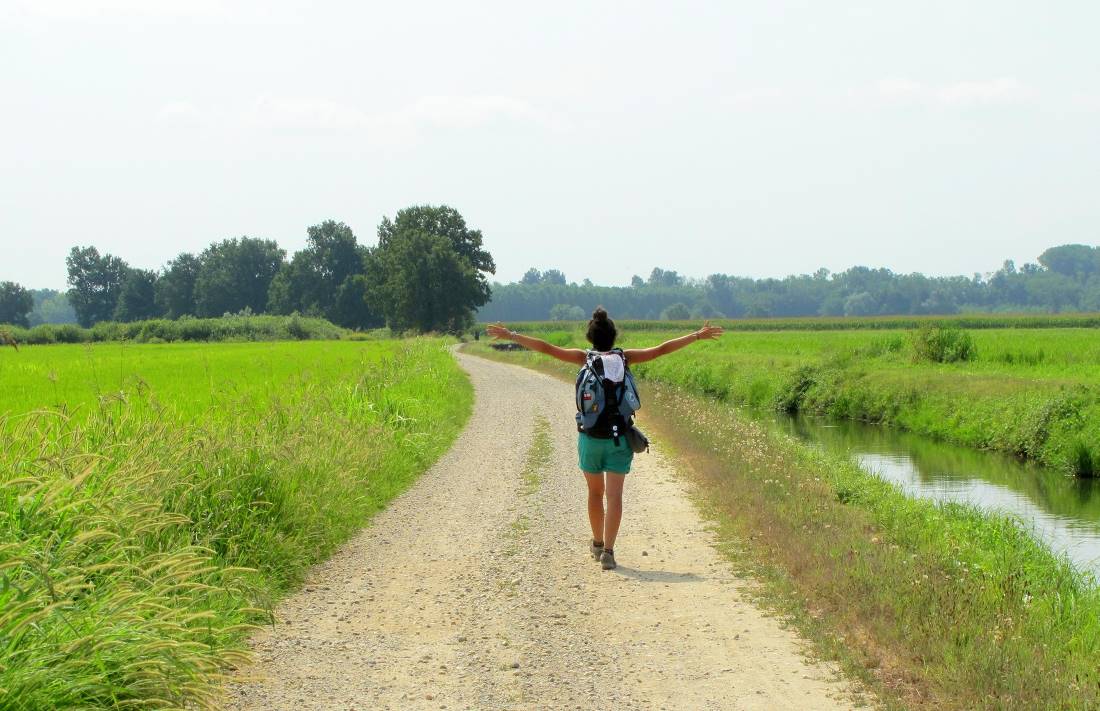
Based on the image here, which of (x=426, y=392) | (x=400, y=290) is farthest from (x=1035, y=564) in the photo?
(x=400, y=290)

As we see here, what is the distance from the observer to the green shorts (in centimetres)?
838

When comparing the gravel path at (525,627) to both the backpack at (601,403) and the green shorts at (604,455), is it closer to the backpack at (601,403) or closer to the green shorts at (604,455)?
the green shorts at (604,455)

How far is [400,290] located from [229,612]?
80.0m

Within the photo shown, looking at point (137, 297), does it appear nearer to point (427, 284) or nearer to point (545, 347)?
point (427, 284)

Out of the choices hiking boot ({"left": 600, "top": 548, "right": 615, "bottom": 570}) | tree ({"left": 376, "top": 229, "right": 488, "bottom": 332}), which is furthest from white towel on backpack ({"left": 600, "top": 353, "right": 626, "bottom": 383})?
tree ({"left": 376, "top": 229, "right": 488, "bottom": 332})

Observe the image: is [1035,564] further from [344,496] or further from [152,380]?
[152,380]

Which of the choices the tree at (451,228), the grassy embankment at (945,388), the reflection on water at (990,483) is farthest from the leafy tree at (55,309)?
the reflection on water at (990,483)

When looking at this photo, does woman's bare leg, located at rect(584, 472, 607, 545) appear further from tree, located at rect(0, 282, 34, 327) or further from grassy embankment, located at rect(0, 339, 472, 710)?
tree, located at rect(0, 282, 34, 327)

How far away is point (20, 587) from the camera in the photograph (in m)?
4.71

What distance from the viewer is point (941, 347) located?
115 ft

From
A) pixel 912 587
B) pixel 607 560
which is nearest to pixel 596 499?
pixel 607 560

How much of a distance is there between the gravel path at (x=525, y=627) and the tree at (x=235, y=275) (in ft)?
396

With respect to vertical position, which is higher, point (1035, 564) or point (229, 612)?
point (229, 612)

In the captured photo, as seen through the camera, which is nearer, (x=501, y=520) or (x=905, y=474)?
(x=501, y=520)
